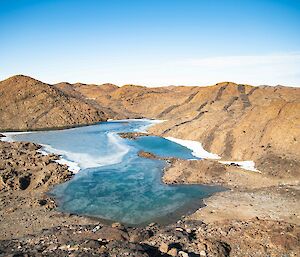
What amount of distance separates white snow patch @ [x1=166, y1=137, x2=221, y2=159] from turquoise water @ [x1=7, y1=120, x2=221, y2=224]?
115 cm

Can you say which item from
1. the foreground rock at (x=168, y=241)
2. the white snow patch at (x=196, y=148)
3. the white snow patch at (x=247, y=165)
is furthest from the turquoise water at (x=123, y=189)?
the white snow patch at (x=247, y=165)

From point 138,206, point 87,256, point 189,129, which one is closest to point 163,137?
point 189,129

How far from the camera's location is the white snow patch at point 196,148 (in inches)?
1447

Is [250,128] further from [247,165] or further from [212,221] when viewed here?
[212,221]

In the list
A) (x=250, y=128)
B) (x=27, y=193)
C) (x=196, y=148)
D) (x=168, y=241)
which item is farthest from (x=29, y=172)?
(x=250, y=128)

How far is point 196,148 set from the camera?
41.9 meters

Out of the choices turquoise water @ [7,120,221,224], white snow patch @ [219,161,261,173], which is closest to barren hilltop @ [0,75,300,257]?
white snow patch @ [219,161,261,173]

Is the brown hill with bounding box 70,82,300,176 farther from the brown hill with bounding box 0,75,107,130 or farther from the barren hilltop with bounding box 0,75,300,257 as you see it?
the brown hill with bounding box 0,75,107,130

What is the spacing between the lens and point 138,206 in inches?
846

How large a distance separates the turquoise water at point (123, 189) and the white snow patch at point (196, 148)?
3.79 feet

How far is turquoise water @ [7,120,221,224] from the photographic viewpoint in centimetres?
2059

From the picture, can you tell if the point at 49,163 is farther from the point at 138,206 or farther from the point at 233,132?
the point at 233,132

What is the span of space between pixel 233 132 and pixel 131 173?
17080mm

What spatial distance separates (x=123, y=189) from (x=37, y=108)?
5554cm
